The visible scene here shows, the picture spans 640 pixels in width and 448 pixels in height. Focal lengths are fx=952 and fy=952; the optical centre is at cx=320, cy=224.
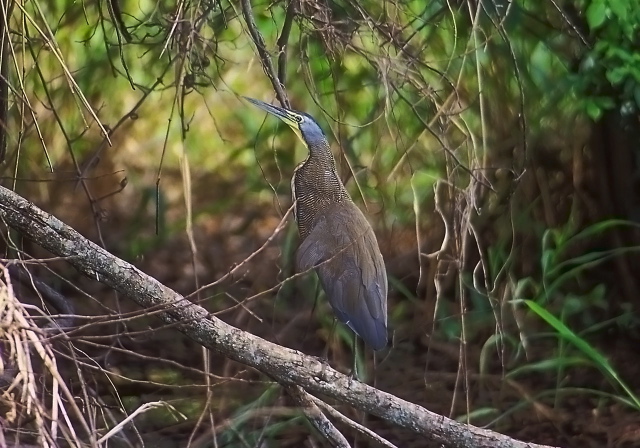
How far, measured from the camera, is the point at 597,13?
9.09ft

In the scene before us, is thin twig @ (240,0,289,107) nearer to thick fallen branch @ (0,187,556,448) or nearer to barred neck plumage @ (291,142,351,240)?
barred neck plumage @ (291,142,351,240)

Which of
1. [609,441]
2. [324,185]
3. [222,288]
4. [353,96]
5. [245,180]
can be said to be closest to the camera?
[324,185]

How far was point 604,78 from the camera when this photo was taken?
323cm

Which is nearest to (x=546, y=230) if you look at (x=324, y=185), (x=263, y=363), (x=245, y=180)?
(x=324, y=185)

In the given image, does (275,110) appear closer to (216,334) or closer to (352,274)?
(352,274)

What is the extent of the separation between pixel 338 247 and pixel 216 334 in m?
0.64

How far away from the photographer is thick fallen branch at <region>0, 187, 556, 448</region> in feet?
6.32

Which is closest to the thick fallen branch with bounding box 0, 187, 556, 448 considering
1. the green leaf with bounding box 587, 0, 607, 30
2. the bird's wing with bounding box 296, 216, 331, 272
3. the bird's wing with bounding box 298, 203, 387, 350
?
the bird's wing with bounding box 298, 203, 387, 350

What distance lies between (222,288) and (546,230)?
143cm

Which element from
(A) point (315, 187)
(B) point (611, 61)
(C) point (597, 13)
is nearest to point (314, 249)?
(A) point (315, 187)

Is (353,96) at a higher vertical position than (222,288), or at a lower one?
higher

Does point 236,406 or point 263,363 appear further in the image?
point 236,406

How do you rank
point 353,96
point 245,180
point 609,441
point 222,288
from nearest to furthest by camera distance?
1. point 609,441
2. point 353,96
3. point 222,288
4. point 245,180

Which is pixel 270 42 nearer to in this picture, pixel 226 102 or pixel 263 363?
pixel 226 102
